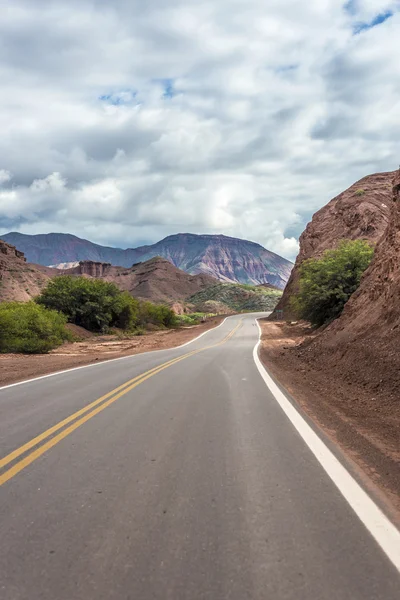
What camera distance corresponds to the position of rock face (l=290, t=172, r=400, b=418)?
1013 cm

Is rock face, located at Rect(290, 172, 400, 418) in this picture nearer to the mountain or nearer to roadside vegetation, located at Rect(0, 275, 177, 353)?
roadside vegetation, located at Rect(0, 275, 177, 353)

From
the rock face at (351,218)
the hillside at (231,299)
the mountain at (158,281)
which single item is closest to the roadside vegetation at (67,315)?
the rock face at (351,218)

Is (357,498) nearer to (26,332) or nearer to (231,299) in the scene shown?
(26,332)

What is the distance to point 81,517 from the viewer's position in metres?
3.66

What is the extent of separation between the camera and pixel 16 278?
7669 cm

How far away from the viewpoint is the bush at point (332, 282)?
92.3ft

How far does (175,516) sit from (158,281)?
164m

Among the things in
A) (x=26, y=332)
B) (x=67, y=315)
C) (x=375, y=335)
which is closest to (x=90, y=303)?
(x=67, y=315)

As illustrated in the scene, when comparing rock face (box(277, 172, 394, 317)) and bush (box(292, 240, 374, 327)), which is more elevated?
rock face (box(277, 172, 394, 317))

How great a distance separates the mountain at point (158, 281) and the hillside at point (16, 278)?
66131 mm

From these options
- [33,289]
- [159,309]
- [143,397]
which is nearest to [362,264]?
[143,397]

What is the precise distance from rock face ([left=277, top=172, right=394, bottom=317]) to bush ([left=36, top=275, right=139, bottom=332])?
26.7m

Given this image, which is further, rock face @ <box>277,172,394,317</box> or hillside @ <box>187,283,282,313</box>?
hillside @ <box>187,283,282,313</box>

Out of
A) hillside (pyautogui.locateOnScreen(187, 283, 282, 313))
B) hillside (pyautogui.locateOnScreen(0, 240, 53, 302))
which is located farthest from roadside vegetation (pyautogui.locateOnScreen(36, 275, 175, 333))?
hillside (pyautogui.locateOnScreen(187, 283, 282, 313))
